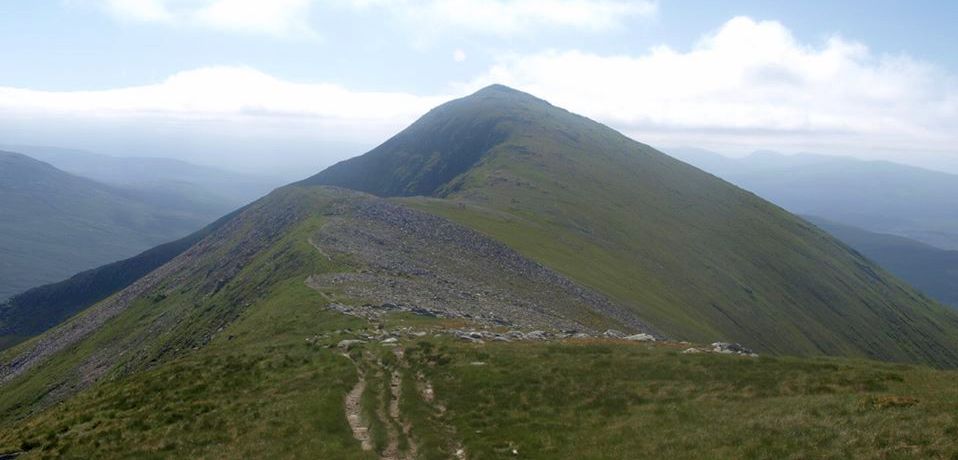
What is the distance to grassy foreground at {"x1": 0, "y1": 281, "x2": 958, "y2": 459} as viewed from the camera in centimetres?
2328

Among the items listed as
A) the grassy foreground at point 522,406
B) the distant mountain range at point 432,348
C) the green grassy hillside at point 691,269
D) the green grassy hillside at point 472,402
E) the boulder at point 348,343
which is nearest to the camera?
the grassy foreground at point 522,406

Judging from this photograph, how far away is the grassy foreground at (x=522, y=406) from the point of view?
23.3 meters

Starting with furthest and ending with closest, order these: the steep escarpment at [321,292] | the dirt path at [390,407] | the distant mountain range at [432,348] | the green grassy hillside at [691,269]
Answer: the green grassy hillside at [691,269] < the steep escarpment at [321,292] < the distant mountain range at [432,348] < the dirt path at [390,407]

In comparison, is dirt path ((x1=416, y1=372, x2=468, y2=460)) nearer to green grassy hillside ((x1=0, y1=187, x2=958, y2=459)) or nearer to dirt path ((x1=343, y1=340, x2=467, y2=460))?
dirt path ((x1=343, y1=340, x2=467, y2=460))

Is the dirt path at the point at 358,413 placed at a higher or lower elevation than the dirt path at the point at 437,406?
lower

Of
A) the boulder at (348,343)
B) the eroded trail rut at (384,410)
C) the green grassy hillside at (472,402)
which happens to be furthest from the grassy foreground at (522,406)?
the boulder at (348,343)

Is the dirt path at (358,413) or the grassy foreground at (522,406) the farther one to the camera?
the dirt path at (358,413)

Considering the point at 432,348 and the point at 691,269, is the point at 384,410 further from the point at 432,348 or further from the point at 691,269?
the point at 691,269

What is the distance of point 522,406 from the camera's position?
30719mm

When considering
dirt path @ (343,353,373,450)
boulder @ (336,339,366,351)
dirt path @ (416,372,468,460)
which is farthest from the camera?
boulder @ (336,339,366,351)

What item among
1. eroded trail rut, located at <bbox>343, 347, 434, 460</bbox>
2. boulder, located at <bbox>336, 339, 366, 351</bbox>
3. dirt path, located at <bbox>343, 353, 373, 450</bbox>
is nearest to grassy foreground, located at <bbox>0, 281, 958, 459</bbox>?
eroded trail rut, located at <bbox>343, 347, 434, 460</bbox>

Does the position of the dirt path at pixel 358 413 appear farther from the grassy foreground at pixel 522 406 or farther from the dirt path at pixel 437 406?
the dirt path at pixel 437 406

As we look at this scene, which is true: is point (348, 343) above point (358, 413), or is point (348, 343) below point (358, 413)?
above

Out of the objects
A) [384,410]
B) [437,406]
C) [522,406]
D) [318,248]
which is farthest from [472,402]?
[318,248]
